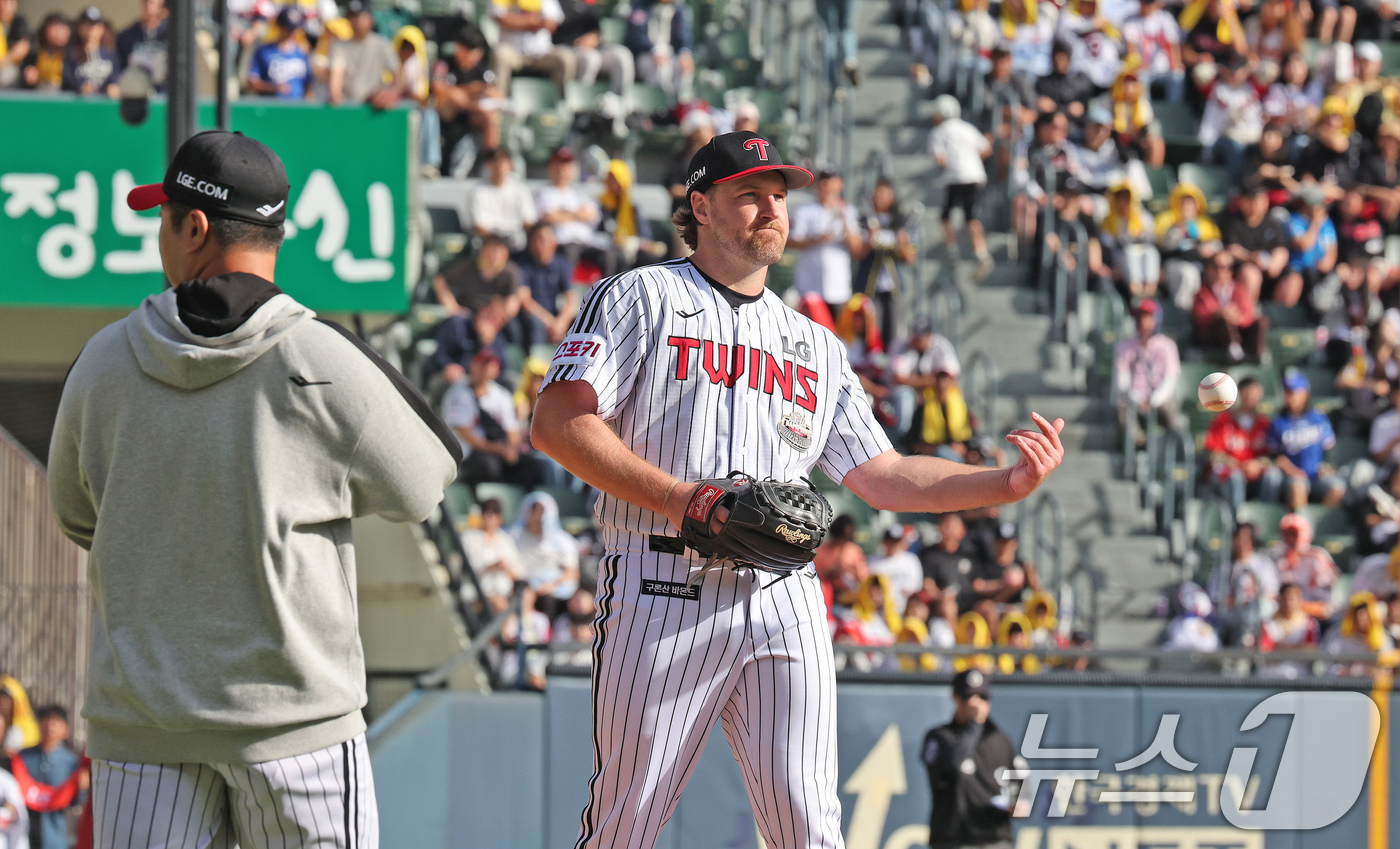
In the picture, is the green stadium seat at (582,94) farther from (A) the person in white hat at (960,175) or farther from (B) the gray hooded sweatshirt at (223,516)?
(B) the gray hooded sweatshirt at (223,516)

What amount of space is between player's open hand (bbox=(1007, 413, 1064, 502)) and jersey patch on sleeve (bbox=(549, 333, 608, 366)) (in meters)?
0.97

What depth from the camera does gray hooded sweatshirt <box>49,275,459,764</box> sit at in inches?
115

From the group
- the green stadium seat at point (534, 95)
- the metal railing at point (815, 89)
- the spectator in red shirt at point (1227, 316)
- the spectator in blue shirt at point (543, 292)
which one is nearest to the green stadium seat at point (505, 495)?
the spectator in blue shirt at point (543, 292)

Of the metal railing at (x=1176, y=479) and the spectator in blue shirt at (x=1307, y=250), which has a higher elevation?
the spectator in blue shirt at (x=1307, y=250)

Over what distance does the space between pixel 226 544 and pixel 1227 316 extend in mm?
12490

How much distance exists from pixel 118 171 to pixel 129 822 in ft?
20.3

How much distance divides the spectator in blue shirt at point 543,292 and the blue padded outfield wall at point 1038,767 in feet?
13.6

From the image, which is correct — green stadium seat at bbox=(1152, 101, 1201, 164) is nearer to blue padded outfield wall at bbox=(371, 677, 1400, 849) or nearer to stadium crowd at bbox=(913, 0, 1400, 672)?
stadium crowd at bbox=(913, 0, 1400, 672)

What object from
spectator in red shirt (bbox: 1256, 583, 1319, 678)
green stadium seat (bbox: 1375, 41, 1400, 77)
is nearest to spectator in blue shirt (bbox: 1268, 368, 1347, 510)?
spectator in red shirt (bbox: 1256, 583, 1319, 678)

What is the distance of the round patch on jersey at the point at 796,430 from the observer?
4.05m

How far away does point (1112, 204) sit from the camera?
15.1 m

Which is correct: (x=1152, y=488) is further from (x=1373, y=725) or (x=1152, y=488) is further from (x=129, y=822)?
(x=129, y=822)

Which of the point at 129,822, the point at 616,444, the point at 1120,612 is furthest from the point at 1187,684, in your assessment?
the point at 129,822

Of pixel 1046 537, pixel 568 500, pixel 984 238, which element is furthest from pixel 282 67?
pixel 1046 537
